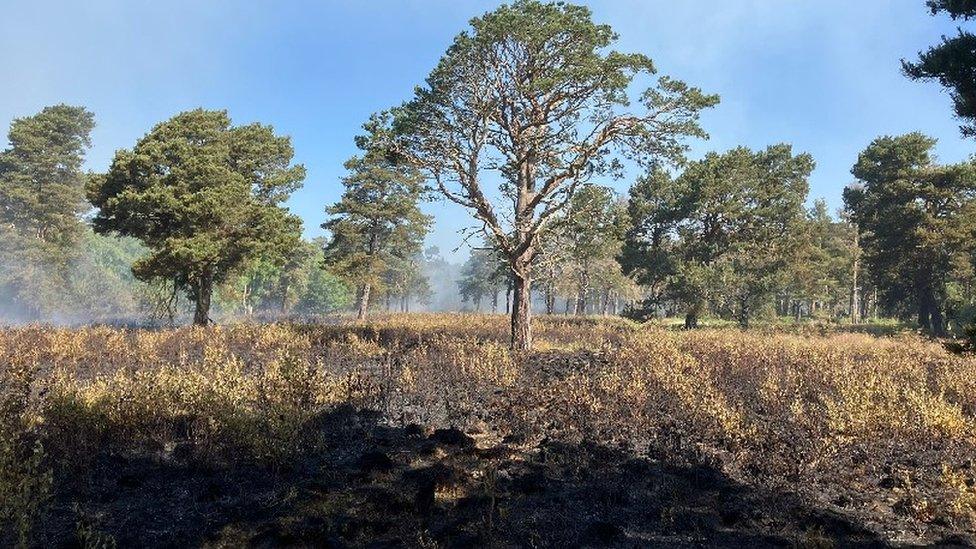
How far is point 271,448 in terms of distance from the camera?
20.7ft

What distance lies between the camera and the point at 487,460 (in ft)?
21.9

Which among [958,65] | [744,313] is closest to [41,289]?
[744,313]

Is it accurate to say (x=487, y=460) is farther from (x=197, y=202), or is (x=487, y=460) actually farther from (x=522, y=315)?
(x=197, y=202)

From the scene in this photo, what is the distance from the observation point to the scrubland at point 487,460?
16.2ft

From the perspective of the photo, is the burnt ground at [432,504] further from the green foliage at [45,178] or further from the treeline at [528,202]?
the green foliage at [45,178]

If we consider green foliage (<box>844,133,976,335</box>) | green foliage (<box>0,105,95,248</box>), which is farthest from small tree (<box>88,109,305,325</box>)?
green foliage (<box>844,133,976,335</box>)

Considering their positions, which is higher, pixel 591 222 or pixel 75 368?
pixel 591 222

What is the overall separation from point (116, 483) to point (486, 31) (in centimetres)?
1238

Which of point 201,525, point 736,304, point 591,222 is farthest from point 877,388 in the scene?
point 736,304

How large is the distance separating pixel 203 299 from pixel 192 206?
5520 mm

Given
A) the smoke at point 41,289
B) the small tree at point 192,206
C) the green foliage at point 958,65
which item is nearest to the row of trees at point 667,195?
the green foliage at point 958,65

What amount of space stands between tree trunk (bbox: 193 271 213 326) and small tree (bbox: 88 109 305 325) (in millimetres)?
39

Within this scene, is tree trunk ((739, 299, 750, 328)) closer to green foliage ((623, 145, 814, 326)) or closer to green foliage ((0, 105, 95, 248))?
green foliage ((623, 145, 814, 326))

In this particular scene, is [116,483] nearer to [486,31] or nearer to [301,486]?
[301,486]
